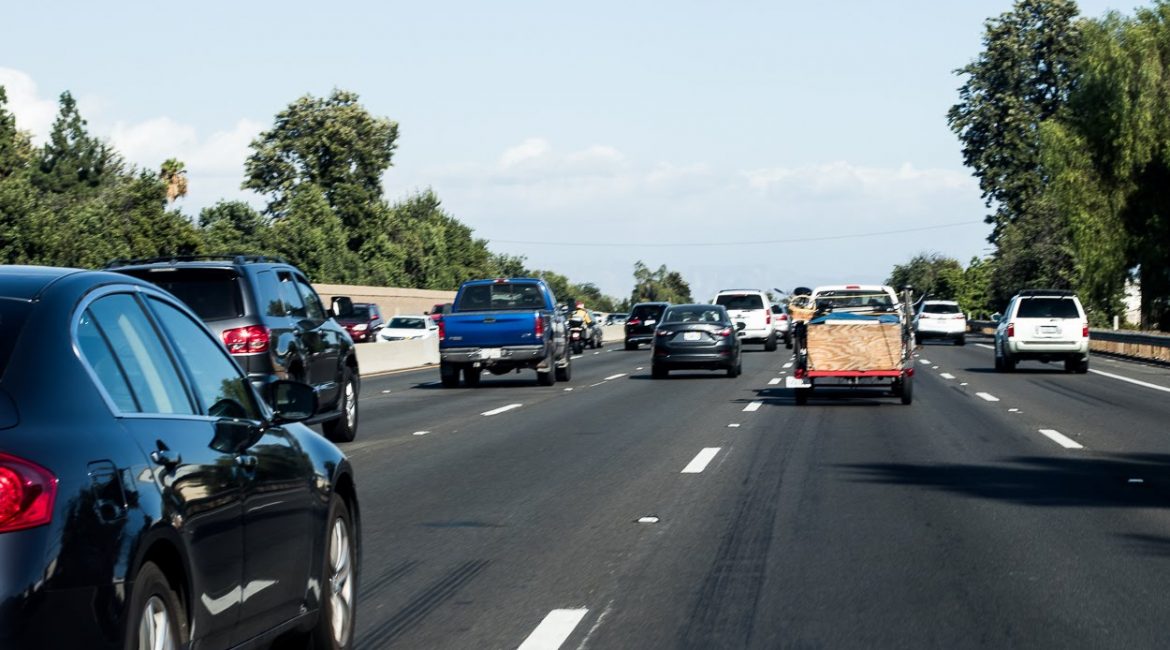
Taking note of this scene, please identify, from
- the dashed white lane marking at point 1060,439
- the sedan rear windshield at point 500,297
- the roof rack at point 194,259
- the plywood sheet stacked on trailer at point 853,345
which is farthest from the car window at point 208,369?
the sedan rear windshield at point 500,297

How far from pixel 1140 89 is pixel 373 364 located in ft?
89.9

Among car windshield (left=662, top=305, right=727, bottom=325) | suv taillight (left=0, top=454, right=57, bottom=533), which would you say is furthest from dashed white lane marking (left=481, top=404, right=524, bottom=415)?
suv taillight (left=0, top=454, right=57, bottom=533)

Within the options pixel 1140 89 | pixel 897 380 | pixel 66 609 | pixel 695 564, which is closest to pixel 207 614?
pixel 66 609

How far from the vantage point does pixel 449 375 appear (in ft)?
96.4

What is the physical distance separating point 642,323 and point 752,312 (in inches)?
258

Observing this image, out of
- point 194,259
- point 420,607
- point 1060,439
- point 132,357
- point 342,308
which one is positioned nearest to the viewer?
point 132,357

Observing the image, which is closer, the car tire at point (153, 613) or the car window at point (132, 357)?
the car tire at point (153, 613)

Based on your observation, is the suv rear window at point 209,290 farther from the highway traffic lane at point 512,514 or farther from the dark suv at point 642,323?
the dark suv at point 642,323

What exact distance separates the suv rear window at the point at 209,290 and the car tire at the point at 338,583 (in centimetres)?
893

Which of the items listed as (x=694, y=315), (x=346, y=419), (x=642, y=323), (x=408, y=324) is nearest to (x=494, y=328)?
(x=694, y=315)

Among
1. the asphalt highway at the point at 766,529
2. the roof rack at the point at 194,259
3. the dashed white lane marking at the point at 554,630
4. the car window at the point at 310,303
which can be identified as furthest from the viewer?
the car window at the point at 310,303

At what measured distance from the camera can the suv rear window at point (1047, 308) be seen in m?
34.2

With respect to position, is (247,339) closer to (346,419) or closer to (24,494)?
(346,419)

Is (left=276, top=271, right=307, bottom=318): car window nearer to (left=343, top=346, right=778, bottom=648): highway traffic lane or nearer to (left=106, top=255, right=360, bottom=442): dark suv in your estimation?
(left=106, top=255, right=360, bottom=442): dark suv
